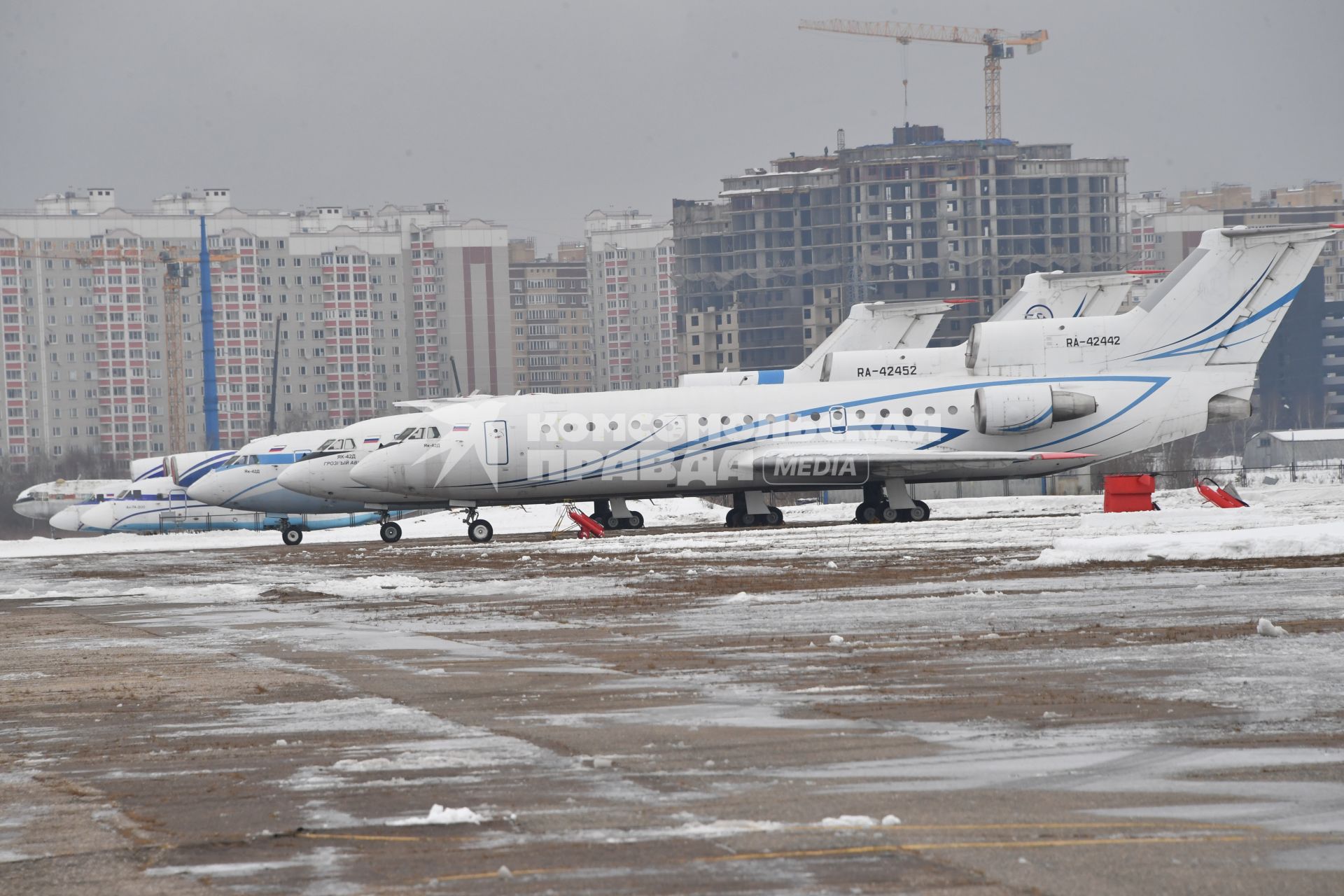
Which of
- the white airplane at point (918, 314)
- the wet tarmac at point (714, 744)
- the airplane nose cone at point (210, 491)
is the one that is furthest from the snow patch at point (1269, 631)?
the airplane nose cone at point (210, 491)

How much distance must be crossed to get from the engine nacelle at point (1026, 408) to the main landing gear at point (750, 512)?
18.5ft

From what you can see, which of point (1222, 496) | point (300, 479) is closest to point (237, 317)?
point (300, 479)

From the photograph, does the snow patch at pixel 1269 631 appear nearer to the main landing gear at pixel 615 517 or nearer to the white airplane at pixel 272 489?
the main landing gear at pixel 615 517

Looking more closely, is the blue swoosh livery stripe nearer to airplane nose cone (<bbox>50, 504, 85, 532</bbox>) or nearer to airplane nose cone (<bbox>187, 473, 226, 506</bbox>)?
airplane nose cone (<bbox>187, 473, 226, 506</bbox>)

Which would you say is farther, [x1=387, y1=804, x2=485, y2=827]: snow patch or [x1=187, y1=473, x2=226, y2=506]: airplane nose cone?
[x1=187, y1=473, x2=226, y2=506]: airplane nose cone

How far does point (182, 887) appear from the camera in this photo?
607 cm

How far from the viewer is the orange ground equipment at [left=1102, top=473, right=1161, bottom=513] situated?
3184cm

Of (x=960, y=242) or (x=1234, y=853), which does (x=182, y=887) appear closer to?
(x=1234, y=853)

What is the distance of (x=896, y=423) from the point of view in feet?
111

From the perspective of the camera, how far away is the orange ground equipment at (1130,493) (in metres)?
31.8

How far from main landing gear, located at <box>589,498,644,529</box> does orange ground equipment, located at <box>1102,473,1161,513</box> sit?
11.4 meters

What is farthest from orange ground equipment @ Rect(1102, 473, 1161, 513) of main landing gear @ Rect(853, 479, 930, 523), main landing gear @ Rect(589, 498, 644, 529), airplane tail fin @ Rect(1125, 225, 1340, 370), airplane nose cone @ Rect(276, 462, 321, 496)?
airplane nose cone @ Rect(276, 462, 321, 496)

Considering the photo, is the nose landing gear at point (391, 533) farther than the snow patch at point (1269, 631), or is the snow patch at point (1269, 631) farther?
the nose landing gear at point (391, 533)

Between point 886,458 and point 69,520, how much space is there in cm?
3872
